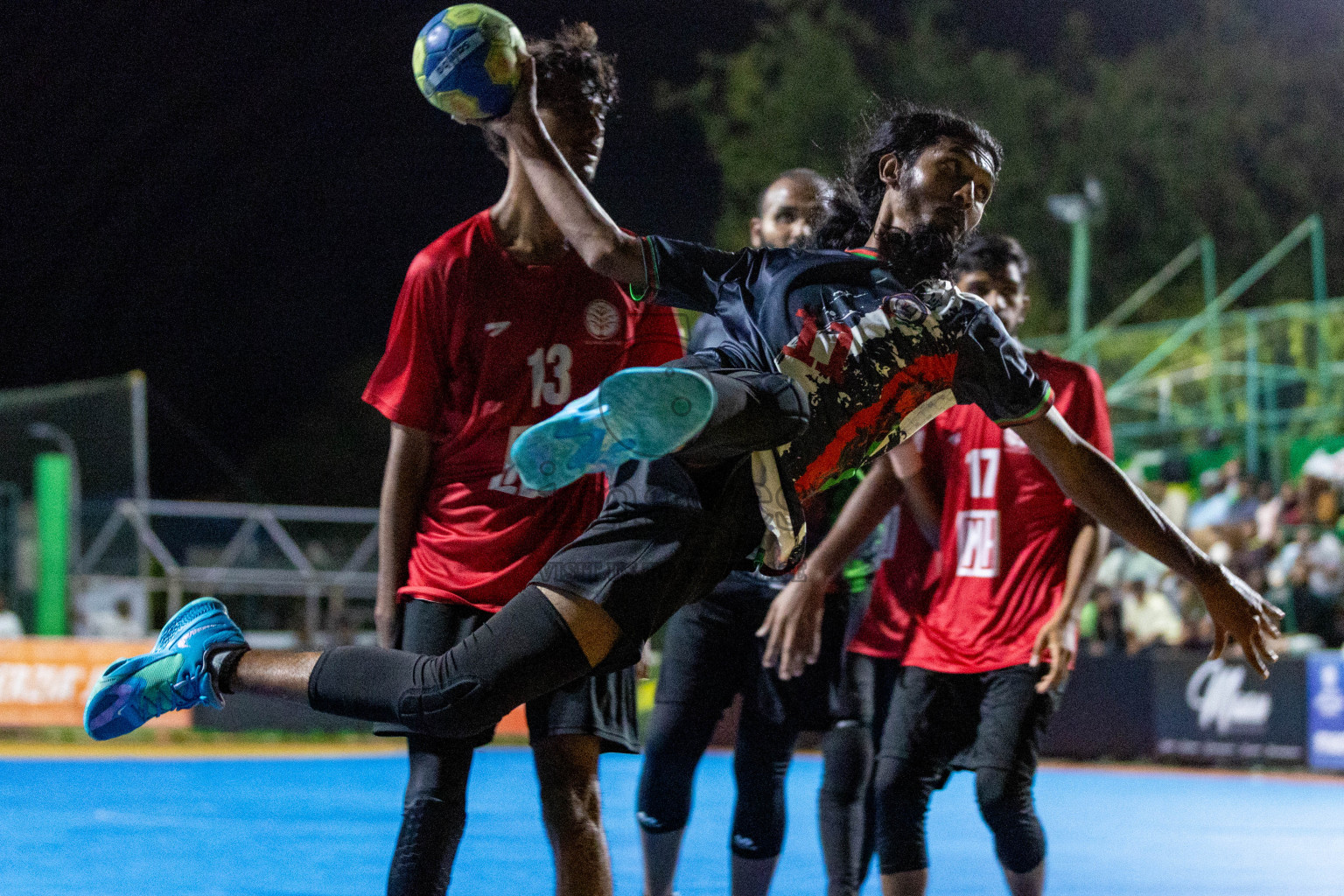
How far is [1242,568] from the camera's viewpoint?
13570mm

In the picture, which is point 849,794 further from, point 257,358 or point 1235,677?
point 257,358

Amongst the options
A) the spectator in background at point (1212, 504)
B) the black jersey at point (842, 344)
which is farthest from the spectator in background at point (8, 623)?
the black jersey at point (842, 344)

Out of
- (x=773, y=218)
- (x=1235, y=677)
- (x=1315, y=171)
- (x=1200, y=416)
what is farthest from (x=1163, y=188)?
(x=773, y=218)

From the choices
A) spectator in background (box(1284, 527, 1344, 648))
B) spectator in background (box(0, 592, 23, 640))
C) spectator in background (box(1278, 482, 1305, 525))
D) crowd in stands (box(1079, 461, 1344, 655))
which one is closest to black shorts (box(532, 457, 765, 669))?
crowd in stands (box(1079, 461, 1344, 655))

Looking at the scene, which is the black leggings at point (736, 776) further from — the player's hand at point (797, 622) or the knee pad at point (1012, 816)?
the knee pad at point (1012, 816)

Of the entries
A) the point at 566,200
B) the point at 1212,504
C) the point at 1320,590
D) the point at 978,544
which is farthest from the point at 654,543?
the point at 1212,504

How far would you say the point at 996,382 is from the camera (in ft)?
10.5

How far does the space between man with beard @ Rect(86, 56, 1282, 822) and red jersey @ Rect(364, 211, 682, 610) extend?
1.37ft

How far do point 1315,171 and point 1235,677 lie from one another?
78.6ft

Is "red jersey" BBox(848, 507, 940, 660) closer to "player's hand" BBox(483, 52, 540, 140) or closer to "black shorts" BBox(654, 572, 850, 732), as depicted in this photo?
"black shorts" BBox(654, 572, 850, 732)

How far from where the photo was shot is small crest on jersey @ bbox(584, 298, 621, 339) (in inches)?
141

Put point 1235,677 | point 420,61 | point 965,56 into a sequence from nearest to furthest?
point 420,61, point 1235,677, point 965,56

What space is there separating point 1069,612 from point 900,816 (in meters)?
0.77

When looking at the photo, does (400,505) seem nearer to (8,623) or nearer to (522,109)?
(522,109)
